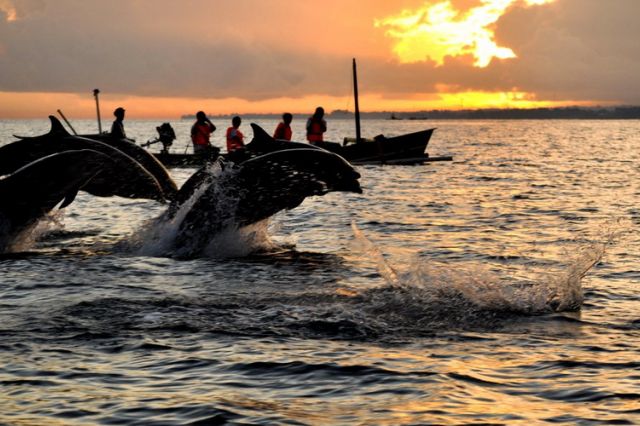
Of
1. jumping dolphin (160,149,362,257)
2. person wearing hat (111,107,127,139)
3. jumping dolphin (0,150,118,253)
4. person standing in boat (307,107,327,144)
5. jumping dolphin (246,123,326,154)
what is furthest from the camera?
person standing in boat (307,107,327,144)

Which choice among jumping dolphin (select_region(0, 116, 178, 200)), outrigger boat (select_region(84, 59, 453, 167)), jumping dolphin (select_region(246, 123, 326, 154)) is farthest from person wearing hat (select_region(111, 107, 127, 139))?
outrigger boat (select_region(84, 59, 453, 167))

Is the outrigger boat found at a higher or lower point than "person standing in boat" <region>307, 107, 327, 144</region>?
lower

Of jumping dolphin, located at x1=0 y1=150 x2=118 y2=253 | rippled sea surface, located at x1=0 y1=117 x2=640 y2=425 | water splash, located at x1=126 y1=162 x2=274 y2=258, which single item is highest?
jumping dolphin, located at x1=0 y1=150 x2=118 y2=253

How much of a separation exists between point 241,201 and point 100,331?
7.07m

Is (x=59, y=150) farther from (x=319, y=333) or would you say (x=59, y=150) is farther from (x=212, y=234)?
(x=319, y=333)

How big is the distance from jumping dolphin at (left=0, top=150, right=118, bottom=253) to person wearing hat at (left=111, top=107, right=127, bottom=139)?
6.06 metres

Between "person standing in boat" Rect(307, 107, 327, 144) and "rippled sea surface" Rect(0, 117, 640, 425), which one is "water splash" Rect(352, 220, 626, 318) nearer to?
"rippled sea surface" Rect(0, 117, 640, 425)

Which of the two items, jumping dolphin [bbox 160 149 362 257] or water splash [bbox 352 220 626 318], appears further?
jumping dolphin [bbox 160 149 362 257]

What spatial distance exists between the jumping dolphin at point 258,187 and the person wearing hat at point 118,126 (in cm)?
650

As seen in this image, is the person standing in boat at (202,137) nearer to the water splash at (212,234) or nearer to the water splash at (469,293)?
the water splash at (212,234)

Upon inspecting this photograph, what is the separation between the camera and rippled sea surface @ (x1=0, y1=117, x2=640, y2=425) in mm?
7848

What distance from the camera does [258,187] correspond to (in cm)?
1692

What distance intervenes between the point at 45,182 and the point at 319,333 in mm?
8145

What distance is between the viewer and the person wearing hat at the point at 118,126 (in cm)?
2337
